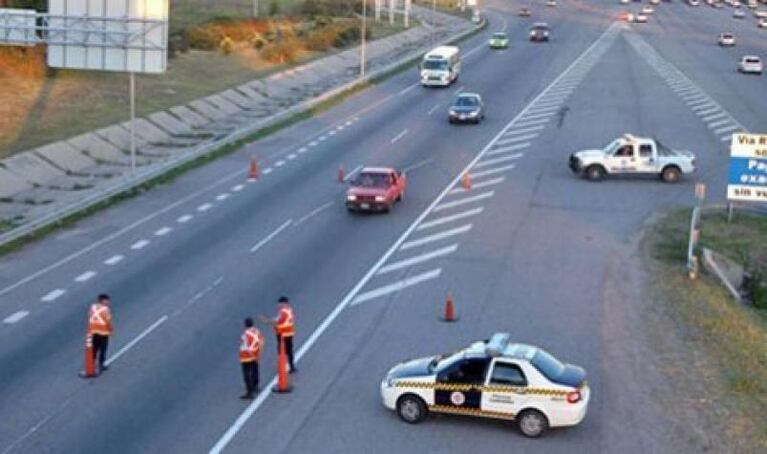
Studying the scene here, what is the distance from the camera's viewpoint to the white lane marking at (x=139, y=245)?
34281mm

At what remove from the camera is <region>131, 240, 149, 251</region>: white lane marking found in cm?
3428

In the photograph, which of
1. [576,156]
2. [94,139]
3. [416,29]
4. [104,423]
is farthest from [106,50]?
[416,29]

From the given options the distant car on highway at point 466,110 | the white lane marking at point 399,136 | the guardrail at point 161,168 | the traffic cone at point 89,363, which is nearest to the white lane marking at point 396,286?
the traffic cone at point 89,363

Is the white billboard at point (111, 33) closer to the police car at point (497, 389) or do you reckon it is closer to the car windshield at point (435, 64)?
the police car at point (497, 389)

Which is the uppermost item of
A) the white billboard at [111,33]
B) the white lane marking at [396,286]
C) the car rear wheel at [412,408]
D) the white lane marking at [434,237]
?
the white billboard at [111,33]

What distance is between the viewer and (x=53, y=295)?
2934 cm

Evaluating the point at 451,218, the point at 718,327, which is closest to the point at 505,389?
the point at 718,327

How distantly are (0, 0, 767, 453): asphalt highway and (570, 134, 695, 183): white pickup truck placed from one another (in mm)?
621

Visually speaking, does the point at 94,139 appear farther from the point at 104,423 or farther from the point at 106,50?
the point at 104,423

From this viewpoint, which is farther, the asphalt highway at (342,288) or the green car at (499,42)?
the green car at (499,42)

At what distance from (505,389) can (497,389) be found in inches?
5.2

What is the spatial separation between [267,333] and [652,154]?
23754 millimetres

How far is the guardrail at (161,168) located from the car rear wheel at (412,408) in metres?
16.6

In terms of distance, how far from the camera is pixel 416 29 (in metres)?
115
